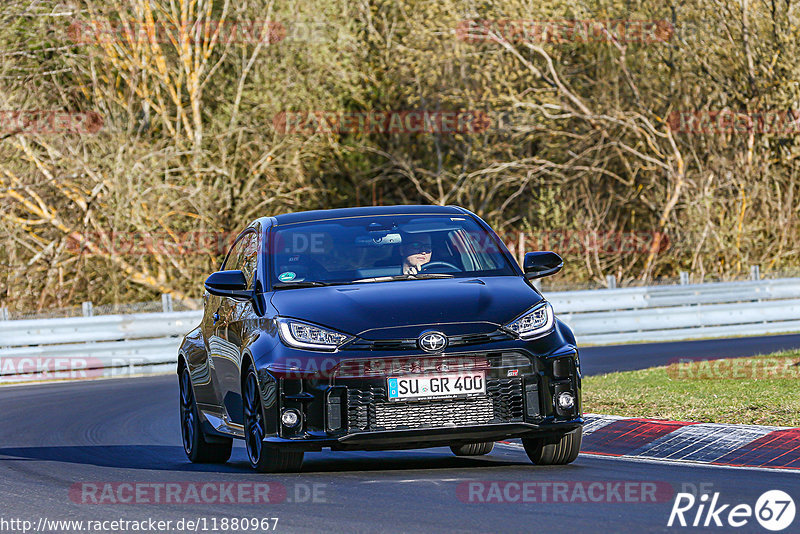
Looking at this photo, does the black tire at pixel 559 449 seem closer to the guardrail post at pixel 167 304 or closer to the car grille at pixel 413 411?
the car grille at pixel 413 411

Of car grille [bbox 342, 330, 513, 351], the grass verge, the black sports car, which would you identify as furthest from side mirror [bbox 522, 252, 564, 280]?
the grass verge

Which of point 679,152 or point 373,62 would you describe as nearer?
point 679,152

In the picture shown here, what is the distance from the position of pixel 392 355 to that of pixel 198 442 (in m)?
2.77

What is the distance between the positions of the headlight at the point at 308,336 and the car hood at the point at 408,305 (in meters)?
0.04

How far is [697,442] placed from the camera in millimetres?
9484

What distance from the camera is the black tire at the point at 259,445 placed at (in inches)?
328

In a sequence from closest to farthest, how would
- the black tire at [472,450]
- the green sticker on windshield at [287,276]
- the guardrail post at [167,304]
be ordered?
1. the green sticker on windshield at [287,276]
2. the black tire at [472,450]
3. the guardrail post at [167,304]

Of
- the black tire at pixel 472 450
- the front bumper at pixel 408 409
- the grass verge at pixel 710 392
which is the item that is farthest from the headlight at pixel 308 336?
the grass verge at pixel 710 392

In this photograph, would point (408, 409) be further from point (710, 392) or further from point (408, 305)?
point (710, 392)

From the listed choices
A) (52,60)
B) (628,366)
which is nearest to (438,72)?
(52,60)

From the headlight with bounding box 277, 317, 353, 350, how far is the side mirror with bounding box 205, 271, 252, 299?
84 cm

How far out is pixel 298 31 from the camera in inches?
1299

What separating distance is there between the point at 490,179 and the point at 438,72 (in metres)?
3.82

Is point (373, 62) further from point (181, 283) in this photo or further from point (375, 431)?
point (375, 431)
